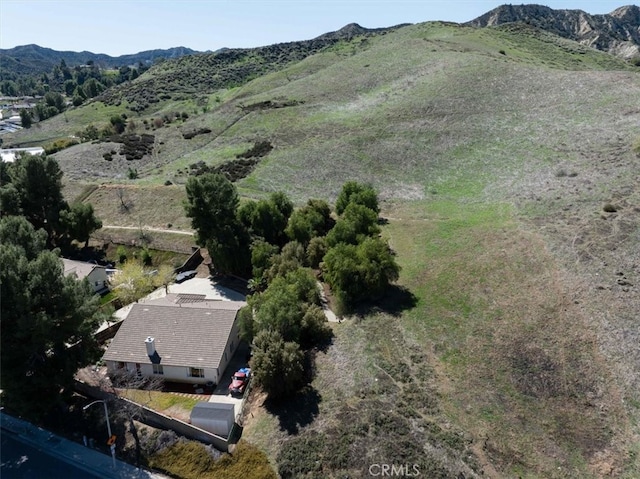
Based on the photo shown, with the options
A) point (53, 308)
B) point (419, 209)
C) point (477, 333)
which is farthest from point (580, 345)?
point (53, 308)

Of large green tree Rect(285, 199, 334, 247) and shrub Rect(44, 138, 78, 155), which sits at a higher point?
shrub Rect(44, 138, 78, 155)

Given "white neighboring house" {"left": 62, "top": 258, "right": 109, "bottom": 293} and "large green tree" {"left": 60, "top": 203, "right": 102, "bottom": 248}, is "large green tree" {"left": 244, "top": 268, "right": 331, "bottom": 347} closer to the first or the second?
"white neighboring house" {"left": 62, "top": 258, "right": 109, "bottom": 293}

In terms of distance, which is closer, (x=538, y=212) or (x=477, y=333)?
(x=477, y=333)

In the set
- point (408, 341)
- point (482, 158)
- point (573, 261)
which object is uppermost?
point (482, 158)

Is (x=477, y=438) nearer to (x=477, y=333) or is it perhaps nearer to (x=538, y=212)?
(x=477, y=333)

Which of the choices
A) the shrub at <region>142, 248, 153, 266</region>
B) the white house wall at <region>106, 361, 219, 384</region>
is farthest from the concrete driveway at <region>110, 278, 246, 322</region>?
the white house wall at <region>106, 361, 219, 384</region>
